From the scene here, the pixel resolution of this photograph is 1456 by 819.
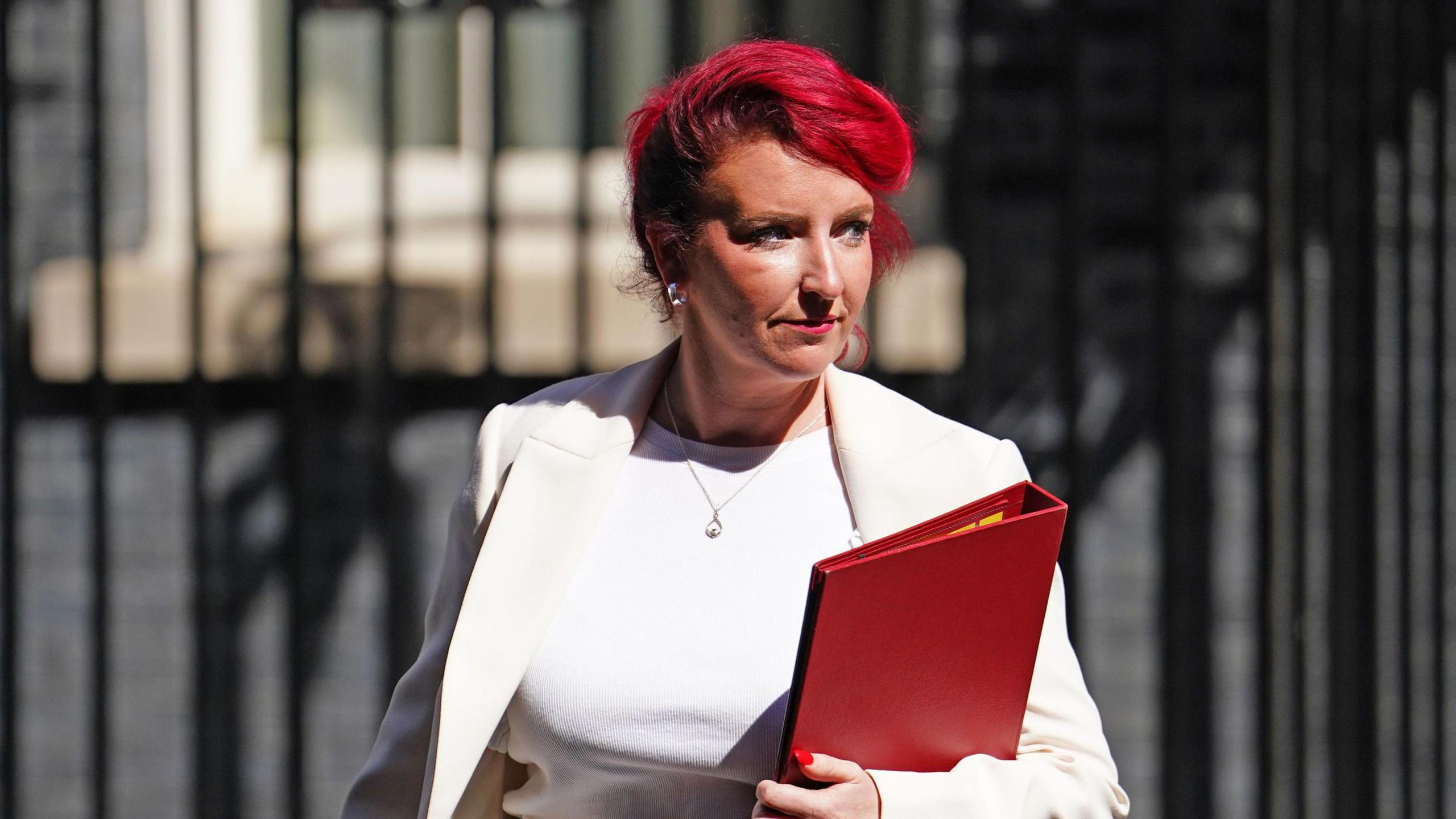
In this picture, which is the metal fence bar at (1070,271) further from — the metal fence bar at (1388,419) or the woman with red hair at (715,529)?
the woman with red hair at (715,529)

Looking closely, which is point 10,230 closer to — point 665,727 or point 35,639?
point 35,639

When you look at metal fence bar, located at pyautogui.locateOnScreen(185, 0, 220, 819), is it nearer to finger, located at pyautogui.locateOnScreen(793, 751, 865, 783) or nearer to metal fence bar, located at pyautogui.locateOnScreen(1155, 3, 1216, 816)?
metal fence bar, located at pyautogui.locateOnScreen(1155, 3, 1216, 816)

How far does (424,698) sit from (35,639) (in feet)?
7.82

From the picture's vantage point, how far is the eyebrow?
4.81ft

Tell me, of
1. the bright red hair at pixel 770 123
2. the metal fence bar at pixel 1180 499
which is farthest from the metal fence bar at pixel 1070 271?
the bright red hair at pixel 770 123

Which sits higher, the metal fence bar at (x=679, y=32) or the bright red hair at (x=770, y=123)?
the metal fence bar at (x=679, y=32)

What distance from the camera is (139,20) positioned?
11.8 ft

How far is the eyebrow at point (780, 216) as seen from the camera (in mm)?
1466

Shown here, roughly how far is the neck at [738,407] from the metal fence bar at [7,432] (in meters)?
2.57

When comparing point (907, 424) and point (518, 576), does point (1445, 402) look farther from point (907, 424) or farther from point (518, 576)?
point (518, 576)

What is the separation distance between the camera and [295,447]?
3.50 m

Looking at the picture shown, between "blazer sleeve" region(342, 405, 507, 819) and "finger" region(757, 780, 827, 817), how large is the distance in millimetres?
518

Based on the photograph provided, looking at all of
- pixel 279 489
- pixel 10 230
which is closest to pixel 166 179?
pixel 10 230

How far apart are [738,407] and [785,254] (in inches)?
9.6
